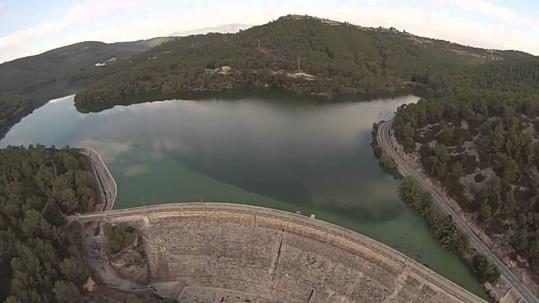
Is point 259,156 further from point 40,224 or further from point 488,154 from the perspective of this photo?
point 488,154

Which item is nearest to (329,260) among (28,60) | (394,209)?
(394,209)

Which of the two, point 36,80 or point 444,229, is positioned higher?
point 36,80

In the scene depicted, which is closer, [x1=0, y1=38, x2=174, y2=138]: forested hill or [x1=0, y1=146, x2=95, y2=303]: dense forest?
[x1=0, y1=146, x2=95, y2=303]: dense forest

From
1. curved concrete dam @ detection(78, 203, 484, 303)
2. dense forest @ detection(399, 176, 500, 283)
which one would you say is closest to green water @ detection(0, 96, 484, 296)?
dense forest @ detection(399, 176, 500, 283)

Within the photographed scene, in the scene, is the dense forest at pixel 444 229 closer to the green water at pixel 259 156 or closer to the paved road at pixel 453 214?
the green water at pixel 259 156

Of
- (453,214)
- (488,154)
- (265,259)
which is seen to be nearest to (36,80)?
(265,259)

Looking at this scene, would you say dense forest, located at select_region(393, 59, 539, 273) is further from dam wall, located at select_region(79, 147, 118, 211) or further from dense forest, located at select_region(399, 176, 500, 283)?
dam wall, located at select_region(79, 147, 118, 211)
